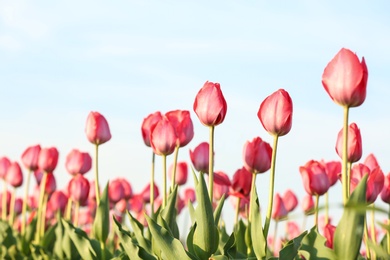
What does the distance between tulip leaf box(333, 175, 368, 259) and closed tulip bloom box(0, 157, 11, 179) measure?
408 cm

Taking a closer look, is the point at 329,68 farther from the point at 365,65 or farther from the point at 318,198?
the point at 318,198

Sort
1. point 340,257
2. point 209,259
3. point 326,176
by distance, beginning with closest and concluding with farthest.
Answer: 1. point 340,257
2. point 209,259
3. point 326,176

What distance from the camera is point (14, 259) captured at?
458 cm

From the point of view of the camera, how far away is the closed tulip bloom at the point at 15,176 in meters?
5.39

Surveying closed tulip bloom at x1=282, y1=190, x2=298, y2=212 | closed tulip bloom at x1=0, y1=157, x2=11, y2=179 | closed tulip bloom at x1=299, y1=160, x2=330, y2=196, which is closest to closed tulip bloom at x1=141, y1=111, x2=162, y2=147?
closed tulip bloom at x1=299, y1=160, x2=330, y2=196

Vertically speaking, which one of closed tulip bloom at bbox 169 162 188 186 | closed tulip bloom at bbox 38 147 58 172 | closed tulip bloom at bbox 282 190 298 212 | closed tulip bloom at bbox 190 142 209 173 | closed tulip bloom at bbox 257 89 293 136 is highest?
closed tulip bloom at bbox 257 89 293 136

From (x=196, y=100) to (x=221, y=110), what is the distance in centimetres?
11

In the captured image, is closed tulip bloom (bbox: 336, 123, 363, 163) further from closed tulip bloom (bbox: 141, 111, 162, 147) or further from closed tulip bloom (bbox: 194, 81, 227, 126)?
closed tulip bloom (bbox: 141, 111, 162, 147)

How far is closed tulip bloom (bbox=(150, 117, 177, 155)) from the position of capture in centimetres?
285

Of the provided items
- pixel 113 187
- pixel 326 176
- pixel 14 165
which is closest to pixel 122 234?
pixel 326 176

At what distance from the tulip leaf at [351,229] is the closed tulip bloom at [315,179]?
3.09 feet

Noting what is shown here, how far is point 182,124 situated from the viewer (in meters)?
2.99

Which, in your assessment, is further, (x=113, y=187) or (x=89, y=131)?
(x=113, y=187)

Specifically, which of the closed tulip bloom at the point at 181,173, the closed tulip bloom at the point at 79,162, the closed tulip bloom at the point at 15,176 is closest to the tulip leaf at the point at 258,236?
the closed tulip bloom at the point at 181,173
